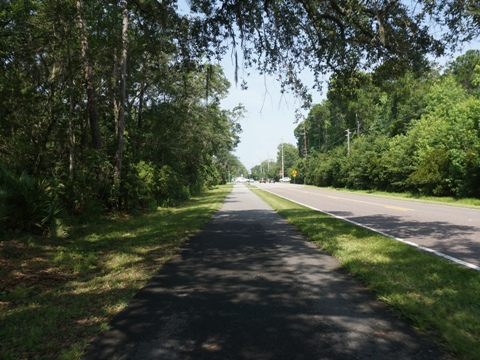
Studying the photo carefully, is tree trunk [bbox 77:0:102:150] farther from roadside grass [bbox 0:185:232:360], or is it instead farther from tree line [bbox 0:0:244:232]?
roadside grass [bbox 0:185:232:360]

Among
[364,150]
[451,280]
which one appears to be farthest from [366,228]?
[364,150]

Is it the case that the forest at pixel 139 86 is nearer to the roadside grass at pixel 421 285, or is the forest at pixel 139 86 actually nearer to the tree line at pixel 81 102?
the tree line at pixel 81 102

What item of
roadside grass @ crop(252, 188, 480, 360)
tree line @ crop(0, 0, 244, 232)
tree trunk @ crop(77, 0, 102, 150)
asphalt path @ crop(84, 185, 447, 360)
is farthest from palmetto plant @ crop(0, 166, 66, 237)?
roadside grass @ crop(252, 188, 480, 360)

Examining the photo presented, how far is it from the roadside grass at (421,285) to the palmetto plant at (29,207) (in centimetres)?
708

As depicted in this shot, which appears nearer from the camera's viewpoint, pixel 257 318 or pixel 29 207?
pixel 257 318

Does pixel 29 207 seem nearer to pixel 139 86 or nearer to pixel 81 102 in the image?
pixel 81 102

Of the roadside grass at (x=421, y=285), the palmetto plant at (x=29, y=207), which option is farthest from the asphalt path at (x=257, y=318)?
the palmetto plant at (x=29, y=207)

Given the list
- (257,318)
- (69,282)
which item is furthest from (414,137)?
(69,282)

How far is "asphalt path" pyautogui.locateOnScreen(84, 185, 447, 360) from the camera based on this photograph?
10.3 ft

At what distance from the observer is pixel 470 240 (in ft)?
26.8

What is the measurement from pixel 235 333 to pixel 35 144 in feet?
41.4

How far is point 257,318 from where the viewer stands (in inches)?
152

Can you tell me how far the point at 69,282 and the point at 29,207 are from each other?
176 inches

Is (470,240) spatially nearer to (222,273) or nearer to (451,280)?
(451,280)
